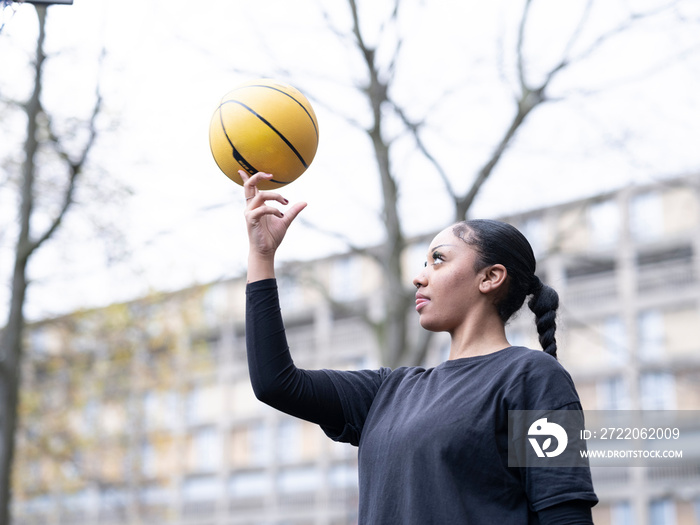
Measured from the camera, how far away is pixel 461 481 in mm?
2455

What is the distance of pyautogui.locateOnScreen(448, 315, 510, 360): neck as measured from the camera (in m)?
2.83

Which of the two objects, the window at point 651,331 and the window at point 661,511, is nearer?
the window at point 661,511

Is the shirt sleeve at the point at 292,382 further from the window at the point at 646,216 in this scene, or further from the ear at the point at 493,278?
the window at the point at 646,216

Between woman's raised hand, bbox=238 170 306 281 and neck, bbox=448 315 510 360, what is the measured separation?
65cm

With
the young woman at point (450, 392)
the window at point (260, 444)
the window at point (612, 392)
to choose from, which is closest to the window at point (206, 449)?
the window at point (260, 444)

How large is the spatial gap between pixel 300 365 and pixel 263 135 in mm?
33109

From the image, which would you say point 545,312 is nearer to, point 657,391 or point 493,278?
point 493,278

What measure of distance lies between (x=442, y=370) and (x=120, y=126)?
8.85m

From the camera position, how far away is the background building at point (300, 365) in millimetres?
17578

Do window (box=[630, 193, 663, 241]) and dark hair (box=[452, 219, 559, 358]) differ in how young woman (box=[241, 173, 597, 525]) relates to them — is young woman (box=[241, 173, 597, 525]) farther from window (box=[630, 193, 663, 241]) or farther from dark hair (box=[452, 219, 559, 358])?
window (box=[630, 193, 663, 241])

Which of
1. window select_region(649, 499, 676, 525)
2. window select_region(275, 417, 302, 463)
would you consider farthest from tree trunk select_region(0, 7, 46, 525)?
window select_region(275, 417, 302, 463)

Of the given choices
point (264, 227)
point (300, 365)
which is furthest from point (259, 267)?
point (300, 365)

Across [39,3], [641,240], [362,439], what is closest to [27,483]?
[39,3]

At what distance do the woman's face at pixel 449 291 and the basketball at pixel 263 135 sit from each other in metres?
0.78
